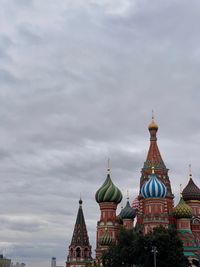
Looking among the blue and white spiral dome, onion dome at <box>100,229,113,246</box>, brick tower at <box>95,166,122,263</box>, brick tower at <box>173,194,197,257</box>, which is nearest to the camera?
the blue and white spiral dome

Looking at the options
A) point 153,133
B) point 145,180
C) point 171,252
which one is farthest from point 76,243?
point 171,252

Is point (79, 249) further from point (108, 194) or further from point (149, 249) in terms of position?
point (149, 249)

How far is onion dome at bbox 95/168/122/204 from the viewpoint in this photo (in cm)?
7756

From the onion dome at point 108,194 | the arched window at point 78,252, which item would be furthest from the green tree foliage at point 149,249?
the arched window at point 78,252

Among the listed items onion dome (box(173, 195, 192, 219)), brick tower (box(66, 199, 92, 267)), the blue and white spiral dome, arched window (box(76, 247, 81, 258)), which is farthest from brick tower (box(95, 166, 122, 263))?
onion dome (box(173, 195, 192, 219))

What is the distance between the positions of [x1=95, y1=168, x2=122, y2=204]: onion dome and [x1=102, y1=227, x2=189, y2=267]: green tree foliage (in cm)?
1600

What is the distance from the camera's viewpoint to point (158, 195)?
68125 millimetres

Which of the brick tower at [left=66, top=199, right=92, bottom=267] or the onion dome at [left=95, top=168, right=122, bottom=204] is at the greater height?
the onion dome at [left=95, top=168, right=122, bottom=204]

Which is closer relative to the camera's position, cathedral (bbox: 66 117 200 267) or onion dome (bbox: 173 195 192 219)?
cathedral (bbox: 66 117 200 267)

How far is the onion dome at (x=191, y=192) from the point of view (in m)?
80.9

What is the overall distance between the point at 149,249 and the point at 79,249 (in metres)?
28.7

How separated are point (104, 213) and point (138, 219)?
5643 mm

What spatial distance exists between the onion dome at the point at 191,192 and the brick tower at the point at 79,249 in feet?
63.8

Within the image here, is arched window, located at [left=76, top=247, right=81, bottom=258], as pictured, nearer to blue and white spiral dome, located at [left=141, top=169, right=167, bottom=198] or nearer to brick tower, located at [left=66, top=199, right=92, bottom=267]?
brick tower, located at [left=66, top=199, right=92, bottom=267]
